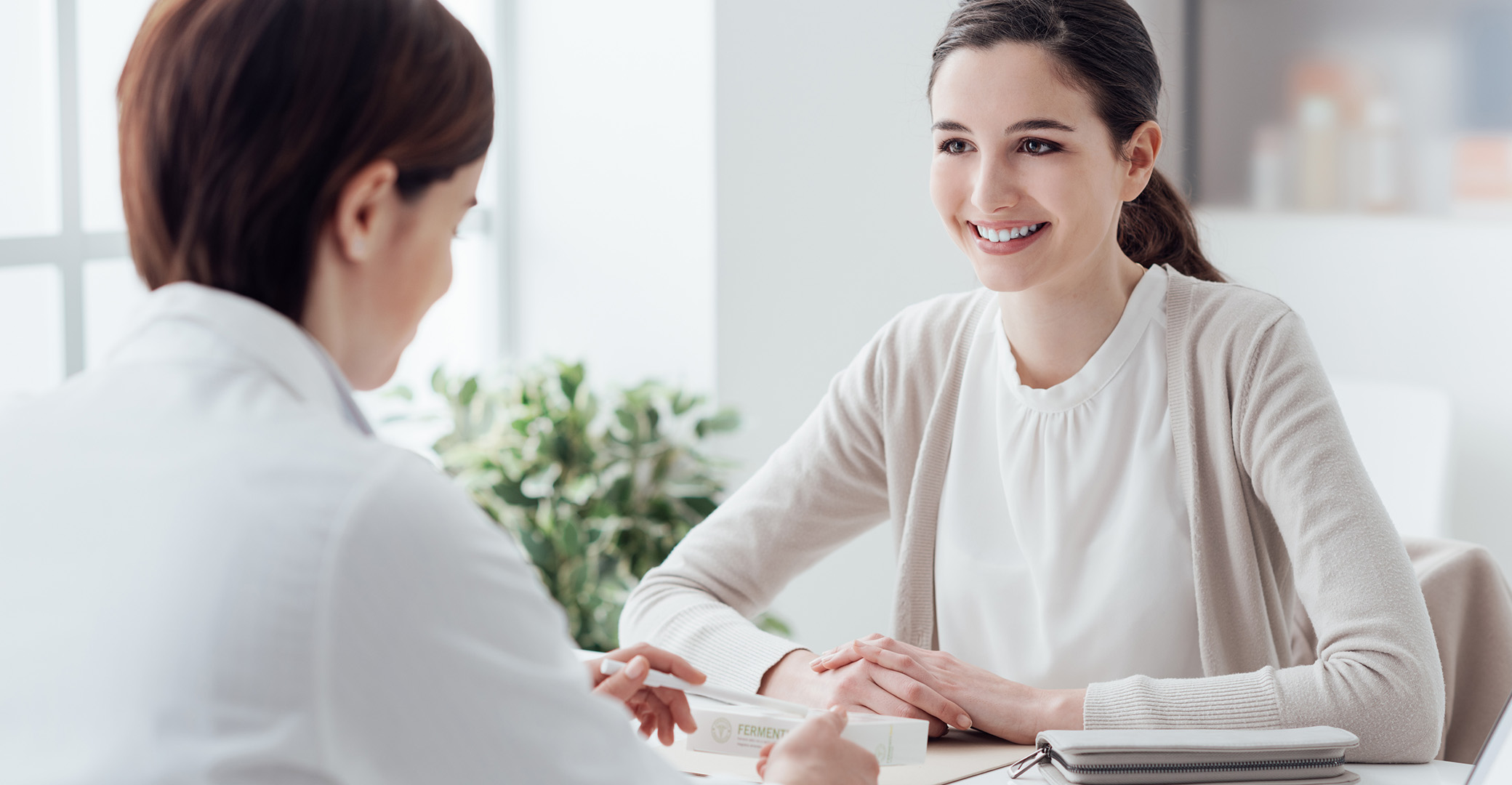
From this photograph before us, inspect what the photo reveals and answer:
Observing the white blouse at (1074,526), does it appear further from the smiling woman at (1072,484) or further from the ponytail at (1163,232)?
the ponytail at (1163,232)

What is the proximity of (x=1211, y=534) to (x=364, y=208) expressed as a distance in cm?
95

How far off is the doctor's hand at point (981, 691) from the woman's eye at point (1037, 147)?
1.73ft

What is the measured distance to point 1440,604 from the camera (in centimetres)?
147

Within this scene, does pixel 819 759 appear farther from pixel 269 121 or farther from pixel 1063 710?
pixel 269 121

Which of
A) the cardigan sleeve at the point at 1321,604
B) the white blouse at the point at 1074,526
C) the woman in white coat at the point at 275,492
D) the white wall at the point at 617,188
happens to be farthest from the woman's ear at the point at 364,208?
the white wall at the point at 617,188

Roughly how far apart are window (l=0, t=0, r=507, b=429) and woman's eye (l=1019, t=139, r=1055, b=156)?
3.73ft

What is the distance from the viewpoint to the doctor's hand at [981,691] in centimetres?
115

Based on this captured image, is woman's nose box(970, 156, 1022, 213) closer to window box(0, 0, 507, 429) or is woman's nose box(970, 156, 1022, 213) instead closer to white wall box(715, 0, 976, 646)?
window box(0, 0, 507, 429)

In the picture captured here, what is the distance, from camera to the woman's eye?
133 centimetres

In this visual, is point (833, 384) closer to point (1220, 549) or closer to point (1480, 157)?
point (1220, 549)

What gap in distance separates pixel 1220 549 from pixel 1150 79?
51cm

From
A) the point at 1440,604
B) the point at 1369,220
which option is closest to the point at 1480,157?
the point at 1369,220

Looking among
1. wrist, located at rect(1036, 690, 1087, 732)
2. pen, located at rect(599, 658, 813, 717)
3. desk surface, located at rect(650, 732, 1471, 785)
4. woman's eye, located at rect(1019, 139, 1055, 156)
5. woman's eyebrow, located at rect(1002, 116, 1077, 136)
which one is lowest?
desk surface, located at rect(650, 732, 1471, 785)

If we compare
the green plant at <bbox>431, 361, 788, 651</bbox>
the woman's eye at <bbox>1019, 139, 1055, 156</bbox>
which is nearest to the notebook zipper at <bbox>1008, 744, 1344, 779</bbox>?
the woman's eye at <bbox>1019, 139, 1055, 156</bbox>
